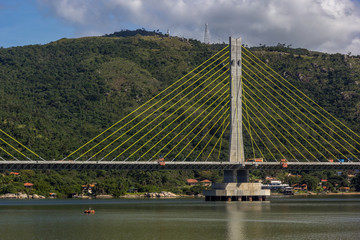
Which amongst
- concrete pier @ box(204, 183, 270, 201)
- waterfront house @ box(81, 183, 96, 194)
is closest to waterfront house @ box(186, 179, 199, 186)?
waterfront house @ box(81, 183, 96, 194)

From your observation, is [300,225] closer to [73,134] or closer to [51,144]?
[51,144]

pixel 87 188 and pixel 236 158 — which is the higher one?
pixel 236 158

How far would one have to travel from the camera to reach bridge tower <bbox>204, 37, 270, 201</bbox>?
114312mm

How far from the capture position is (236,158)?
11525 centimetres

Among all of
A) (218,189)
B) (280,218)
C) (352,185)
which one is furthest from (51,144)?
(280,218)

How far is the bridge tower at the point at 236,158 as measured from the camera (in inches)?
4500

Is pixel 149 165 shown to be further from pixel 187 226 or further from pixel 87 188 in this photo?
pixel 87 188

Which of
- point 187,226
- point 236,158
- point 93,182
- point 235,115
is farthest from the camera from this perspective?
point 93,182

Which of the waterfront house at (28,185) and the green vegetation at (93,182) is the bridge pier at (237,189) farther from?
the waterfront house at (28,185)

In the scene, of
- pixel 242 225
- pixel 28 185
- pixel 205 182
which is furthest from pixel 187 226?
→ pixel 205 182

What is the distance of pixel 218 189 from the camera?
12362 cm

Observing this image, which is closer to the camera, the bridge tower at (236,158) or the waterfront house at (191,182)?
the bridge tower at (236,158)

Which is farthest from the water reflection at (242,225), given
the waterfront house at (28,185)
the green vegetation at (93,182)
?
the waterfront house at (28,185)

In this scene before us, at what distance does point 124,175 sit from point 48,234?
124031 millimetres
